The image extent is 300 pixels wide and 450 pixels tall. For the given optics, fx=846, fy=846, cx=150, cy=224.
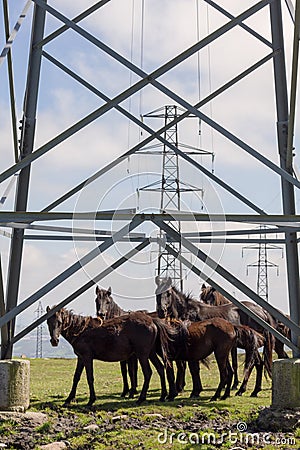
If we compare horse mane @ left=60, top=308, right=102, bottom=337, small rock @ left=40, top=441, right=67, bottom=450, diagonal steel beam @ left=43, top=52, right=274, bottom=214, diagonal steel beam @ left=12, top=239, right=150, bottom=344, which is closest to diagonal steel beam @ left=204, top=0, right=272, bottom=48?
diagonal steel beam @ left=43, top=52, right=274, bottom=214

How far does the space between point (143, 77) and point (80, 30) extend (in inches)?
42.1

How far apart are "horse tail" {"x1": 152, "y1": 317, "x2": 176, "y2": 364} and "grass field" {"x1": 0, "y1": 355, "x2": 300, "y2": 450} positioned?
76 centimetres

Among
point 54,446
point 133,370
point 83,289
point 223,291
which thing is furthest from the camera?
point 133,370

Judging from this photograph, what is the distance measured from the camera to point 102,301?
48.8 ft

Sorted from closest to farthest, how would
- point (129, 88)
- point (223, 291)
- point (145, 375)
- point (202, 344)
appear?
point (129, 88)
point (223, 291)
point (145, 375)
point (202, 344)

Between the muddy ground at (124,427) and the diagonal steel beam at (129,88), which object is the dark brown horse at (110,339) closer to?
the muddy ground at (124,427)

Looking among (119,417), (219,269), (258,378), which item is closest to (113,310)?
(258,378)

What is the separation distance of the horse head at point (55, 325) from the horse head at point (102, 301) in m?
1.50

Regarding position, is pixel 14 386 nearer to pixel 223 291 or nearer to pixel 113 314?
pixel 223 291

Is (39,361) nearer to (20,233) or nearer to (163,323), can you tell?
(163,323)

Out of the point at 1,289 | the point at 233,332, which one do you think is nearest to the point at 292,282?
the point at 233,332

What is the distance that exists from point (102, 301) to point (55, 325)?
190 cm

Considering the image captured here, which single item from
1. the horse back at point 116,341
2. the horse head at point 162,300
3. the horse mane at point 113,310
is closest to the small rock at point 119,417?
the horse back at point 116,341

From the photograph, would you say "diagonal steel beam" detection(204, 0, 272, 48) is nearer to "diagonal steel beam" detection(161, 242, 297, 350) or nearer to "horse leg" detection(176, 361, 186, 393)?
"diagonal steel beam" detection(161, 242, 297, 350)
